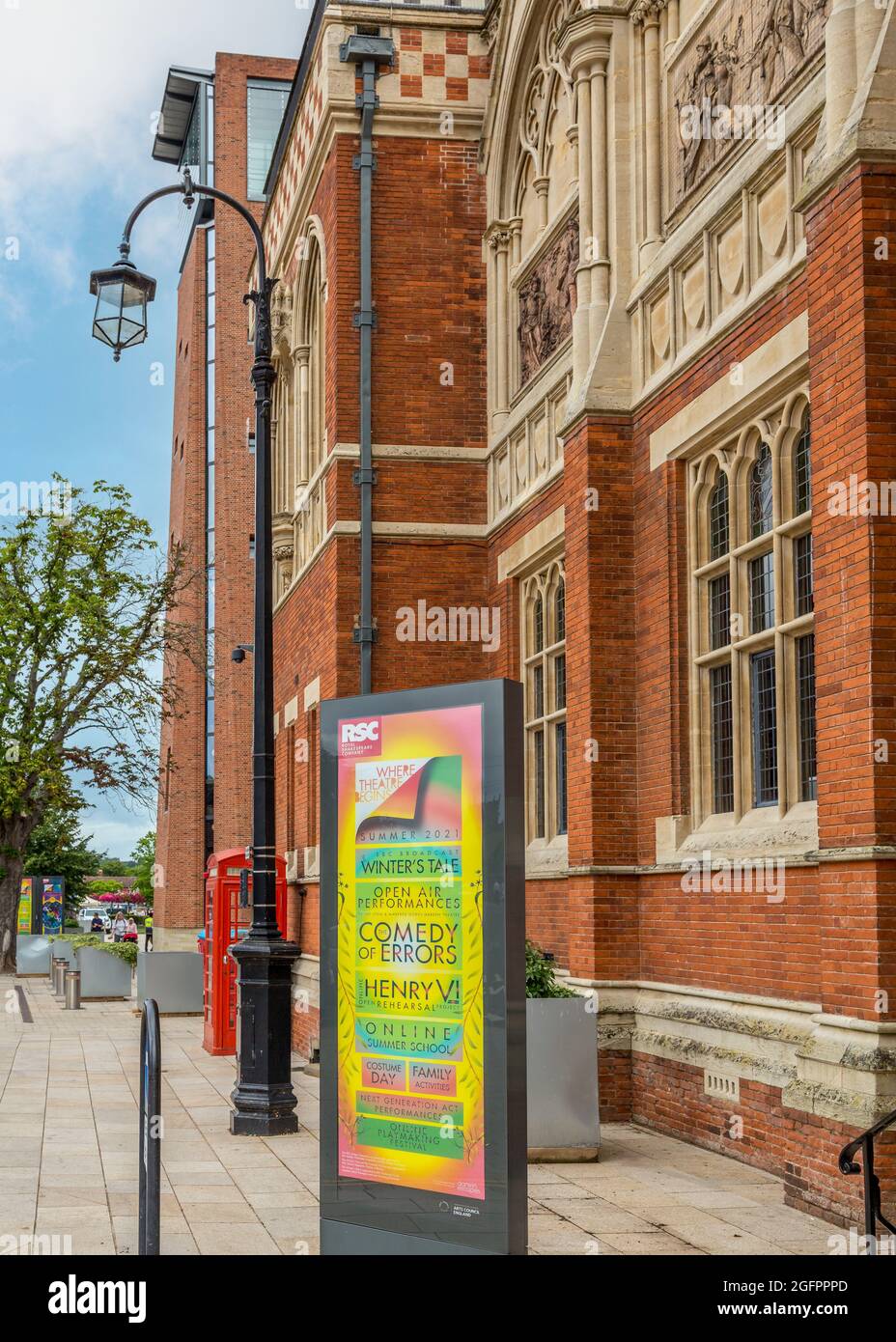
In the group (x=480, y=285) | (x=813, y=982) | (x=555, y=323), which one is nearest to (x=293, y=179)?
(x=480, y=285)

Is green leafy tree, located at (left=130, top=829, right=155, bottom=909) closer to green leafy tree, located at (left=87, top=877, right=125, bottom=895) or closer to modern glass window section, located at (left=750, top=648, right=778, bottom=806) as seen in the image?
green leafy tree, located at (left=87, top=877, right=125, bottom=895)

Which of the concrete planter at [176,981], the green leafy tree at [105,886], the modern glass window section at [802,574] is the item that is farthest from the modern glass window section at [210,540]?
the green leafy tree at [105,886]

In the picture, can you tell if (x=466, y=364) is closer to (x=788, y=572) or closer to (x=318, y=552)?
(x=318, y=552)

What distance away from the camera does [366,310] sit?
18.7m

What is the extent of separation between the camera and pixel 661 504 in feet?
42.2

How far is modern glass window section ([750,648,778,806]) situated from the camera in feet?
36.8

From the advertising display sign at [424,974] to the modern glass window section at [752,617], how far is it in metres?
4.11

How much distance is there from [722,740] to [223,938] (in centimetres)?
1124

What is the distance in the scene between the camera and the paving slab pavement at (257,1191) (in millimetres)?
8312

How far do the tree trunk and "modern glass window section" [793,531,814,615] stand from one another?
3051 cm

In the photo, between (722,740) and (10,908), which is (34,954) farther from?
(722,740)

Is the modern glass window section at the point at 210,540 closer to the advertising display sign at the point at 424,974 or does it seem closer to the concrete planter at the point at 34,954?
the concrete planter at the point at 34,954

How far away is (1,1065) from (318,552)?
7.36 meters

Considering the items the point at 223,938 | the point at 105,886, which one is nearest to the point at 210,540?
the point at 223,938
